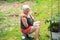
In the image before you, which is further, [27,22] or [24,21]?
[27,22]

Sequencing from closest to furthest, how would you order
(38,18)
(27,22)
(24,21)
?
1. (24,21)
2. (27,22)
3. (38,18)

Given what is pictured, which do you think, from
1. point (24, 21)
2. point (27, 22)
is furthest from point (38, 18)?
point (24, 21)

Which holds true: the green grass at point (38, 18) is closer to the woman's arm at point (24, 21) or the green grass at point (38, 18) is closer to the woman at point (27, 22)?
the woman at point (27, 22)

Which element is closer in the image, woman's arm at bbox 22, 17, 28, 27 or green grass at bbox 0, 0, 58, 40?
woman's arm at bbox 22, 17, 28, 27

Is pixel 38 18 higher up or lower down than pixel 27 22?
lower down

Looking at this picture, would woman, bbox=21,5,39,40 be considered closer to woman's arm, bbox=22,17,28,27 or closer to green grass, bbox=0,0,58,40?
woman's arm, bbox=22,17,28,27

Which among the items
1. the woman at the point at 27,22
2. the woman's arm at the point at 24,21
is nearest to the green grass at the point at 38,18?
the woman at the point at 27,22

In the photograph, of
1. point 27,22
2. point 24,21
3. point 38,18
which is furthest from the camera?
point 38,18

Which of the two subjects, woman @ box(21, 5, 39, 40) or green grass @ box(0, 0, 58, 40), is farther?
green grass @ box(0, 0, 58, 40)

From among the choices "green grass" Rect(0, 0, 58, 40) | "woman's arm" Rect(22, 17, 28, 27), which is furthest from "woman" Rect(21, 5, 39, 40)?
"green grass" Rect(0, 0, 58, 40)

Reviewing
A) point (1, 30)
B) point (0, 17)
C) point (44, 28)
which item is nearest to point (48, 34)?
point (44, 28)

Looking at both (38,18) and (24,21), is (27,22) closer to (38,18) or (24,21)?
(24,21)

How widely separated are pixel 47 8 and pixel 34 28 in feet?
8.63

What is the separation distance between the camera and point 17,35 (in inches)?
242
